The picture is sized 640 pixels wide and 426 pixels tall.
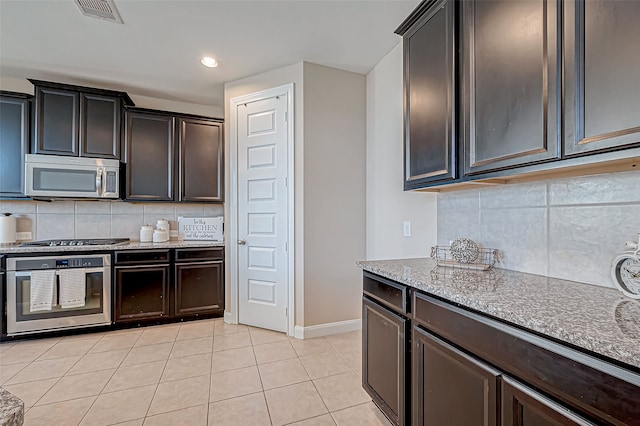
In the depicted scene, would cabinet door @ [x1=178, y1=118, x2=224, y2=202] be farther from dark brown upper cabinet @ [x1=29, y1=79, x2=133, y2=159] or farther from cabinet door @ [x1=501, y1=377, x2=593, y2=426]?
cabinet door @ [x1=501, y1=377, x2=593, y2=426]

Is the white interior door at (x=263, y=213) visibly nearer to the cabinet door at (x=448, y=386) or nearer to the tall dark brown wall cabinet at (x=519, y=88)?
the tall dark brown wall cabinet at (x=519, y=88)

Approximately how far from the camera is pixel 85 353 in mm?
2660

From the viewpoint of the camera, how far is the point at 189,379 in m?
2.23

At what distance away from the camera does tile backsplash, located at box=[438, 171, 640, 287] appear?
1.20 m

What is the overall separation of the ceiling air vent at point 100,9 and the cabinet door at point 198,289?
244 centimetres

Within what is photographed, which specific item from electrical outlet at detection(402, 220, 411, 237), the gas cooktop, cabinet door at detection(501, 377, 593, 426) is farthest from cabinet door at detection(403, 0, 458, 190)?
the gas cooktop

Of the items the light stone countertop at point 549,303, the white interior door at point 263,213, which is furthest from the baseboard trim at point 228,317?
the light stone countertop at point 549,303

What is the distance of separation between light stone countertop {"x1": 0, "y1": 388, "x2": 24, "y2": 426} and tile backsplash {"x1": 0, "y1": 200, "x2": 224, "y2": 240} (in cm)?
351

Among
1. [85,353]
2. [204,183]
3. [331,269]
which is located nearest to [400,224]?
[331,269]

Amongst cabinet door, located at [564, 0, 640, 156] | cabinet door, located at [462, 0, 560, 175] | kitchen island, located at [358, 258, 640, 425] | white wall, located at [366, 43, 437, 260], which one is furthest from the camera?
white wall, located at [366, 43, 437, 260]

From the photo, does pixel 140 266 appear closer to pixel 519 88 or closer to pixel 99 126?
pixel 99 126

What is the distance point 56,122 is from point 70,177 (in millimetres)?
609

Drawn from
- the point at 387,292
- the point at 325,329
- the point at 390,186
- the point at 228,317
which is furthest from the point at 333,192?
the point at 228,317

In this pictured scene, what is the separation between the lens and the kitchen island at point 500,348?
29.1 inches
